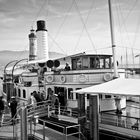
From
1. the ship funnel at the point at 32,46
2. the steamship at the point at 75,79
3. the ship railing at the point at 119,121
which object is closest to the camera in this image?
the ship railing at the point at 119,121

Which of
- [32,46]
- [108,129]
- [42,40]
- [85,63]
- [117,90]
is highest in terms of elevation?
[32,46]

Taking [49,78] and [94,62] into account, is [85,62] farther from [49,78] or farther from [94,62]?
[49,78]

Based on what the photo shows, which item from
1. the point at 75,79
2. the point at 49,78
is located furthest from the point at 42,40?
the point at 75,79

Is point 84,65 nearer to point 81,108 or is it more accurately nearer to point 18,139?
point 81,108

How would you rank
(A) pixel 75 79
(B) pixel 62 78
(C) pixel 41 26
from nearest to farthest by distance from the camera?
(A) pixel 75 79, (B) pixel 62 78, (C) pixel 41 26

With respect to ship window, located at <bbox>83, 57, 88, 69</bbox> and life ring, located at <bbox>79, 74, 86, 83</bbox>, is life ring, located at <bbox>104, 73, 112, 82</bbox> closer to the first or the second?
life ring, located at <bbox>79, 74, 86, 83</bbox>

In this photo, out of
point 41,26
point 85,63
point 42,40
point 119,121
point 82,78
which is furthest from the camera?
point 41,26

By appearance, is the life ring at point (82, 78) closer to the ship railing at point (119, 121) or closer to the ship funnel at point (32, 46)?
the ship railing at point (119, 121)

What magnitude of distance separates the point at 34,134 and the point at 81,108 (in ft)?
8.40

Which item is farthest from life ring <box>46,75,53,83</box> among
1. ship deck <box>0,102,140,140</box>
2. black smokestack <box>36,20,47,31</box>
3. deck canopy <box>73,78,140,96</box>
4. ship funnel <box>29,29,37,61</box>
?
ship funnel <box>29,29,37,61</box>

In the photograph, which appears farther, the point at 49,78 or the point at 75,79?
the point at 49,78

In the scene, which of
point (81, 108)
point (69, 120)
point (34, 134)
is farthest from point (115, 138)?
point (34, 134)

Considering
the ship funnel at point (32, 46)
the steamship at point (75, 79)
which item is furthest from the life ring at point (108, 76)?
the ship funnel at point (32, 46)

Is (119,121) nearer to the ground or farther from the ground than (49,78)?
nearer to the ground
